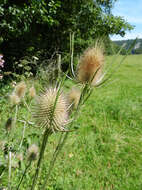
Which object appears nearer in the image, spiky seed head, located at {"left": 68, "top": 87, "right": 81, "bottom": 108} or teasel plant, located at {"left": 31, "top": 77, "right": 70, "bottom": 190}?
teasel plant, located at {"left": 31, "top": 77, "right": 70, "bottom": 190}

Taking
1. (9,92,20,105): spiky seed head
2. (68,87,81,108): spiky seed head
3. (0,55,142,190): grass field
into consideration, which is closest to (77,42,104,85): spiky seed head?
(68,87,81,108): spiky seed head

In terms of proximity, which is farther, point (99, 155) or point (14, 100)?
point (99, 155)

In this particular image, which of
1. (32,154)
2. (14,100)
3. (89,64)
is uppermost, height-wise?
(89,64)

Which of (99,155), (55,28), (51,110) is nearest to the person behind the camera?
(51,110)

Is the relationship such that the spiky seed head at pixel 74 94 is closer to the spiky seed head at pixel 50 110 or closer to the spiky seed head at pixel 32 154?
the spiky seed head at pixel 50 110

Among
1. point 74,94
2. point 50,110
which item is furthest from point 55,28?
point 50,110

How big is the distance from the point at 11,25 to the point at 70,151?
226 cm

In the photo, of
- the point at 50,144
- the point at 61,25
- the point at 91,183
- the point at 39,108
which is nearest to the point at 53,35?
the point at 61,25

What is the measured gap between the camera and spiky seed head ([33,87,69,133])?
0.62 metres

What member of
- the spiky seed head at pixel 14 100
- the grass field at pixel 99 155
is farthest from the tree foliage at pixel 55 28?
the spiky seed head at pixel 14 100

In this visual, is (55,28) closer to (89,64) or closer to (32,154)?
(89,64)

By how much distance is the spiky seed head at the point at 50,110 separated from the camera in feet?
2.03

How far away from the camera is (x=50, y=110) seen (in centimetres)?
66

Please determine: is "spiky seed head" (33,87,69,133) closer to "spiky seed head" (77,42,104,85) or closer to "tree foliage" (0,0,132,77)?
"spiky seed head" (77,42,104,85)
